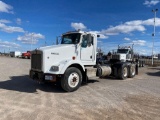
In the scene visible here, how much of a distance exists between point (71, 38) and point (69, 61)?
6.07 ft

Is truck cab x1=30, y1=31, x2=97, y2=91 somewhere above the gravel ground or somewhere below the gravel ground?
above

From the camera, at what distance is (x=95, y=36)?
1119cm

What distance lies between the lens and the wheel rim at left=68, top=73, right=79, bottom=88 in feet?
30.6

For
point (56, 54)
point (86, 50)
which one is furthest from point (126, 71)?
point (56, 54)

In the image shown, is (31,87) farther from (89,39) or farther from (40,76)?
(89,39)

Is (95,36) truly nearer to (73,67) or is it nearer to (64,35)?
(64,35)

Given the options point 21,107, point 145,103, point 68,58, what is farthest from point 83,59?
point 21,107

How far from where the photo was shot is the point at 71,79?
30.7 feet

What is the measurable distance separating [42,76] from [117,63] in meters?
7.33

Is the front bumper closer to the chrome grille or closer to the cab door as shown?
the chrome grille

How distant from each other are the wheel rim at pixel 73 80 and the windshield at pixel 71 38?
1877mm

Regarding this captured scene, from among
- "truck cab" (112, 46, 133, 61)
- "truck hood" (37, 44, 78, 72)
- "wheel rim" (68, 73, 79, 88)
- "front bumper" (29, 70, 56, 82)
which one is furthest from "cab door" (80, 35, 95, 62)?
"truck cab" (112, 46, 133, 61)

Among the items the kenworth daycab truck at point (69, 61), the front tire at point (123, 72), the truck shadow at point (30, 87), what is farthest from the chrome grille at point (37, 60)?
the front tire at point (123, 72)

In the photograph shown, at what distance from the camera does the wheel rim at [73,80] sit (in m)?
9.33
